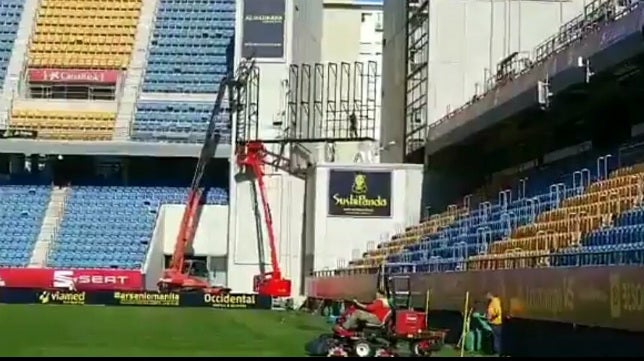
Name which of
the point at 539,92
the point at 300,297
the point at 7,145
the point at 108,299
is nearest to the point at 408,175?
the point at 300,297

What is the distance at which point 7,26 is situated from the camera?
54250mm

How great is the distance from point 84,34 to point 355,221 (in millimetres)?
19198

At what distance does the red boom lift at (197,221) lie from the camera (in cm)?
4453

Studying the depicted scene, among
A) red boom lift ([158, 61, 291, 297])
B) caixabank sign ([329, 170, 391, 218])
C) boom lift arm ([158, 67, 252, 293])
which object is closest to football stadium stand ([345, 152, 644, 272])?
caixabank sign ([329, 170, 391, 218])

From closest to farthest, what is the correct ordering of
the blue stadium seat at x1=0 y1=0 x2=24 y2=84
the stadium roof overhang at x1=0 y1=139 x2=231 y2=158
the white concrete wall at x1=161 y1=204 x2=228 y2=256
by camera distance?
1. the stadium roof overhang at x1=0 y1=139 x2=231 y2=158
2. the white concrete wall at x1=161 y1=204 x2=228 y2=256
3. the blue stadium seat at x1=0 y1=0 x2=24 y2=84

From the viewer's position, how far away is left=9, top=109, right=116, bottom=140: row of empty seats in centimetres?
4919

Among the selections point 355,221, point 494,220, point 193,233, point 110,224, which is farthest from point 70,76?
point 494,220

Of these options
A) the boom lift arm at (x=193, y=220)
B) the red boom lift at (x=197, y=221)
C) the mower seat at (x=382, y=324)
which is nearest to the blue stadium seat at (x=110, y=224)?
the boom lift arm at (x=193, y=220)

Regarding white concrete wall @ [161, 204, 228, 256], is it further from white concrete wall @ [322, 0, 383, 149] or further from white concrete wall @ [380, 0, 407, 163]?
white concrete wall @ [322, 0, 383, 149]

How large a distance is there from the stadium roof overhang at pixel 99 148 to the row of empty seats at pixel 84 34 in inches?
219

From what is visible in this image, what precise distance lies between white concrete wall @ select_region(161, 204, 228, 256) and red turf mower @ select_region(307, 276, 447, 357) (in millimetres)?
29027

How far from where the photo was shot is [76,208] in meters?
48.8

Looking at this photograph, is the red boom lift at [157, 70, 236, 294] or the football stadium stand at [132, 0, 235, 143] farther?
the football stadium stand at [132, 0, 235, 143]

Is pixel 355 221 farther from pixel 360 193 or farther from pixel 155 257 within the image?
pixel 155 257
